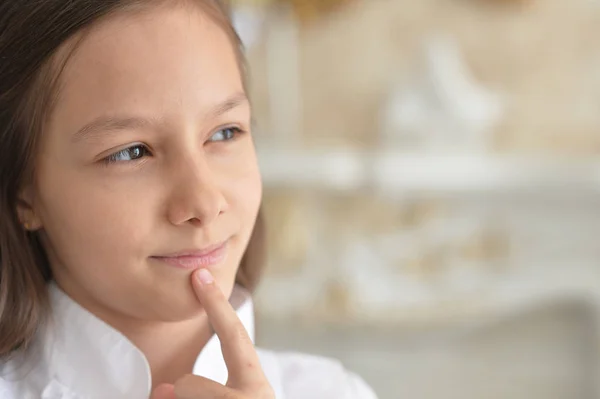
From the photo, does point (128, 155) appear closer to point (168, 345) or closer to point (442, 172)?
point (168, 345)

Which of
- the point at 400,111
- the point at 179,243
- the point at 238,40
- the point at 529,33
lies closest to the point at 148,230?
the point at 179,243

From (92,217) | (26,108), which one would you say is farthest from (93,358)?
(26,108)

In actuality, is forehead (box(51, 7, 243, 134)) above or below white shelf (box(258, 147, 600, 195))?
below

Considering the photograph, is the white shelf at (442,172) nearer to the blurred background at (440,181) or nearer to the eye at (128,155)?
the blurred background at (440,181)

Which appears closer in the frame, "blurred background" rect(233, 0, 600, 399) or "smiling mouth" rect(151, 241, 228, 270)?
"smiling mouth" rect(151, 241, 228, 270)

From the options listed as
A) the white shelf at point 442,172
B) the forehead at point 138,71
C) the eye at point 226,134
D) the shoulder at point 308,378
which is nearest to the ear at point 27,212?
the forehead at point 138,71

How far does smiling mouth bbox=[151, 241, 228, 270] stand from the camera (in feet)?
2.78

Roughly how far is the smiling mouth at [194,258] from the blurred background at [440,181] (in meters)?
1.09

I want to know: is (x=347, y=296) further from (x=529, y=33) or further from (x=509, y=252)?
(x=529, y=33)

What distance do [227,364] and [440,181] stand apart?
1.20 metres

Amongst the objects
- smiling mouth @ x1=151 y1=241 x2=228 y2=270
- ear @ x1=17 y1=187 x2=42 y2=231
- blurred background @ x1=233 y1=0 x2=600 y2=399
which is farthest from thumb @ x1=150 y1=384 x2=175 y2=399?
blurred background @ x1=233 y1=0 x2=600 y2=399

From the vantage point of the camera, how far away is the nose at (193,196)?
A: 82 centimetres

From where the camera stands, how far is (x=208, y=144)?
878 millimetres

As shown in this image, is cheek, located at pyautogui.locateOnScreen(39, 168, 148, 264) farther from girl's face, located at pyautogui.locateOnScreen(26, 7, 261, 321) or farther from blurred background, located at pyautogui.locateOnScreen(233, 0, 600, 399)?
blurred background, located at pyautogui.locateOnScreen(233, 0, 600, 399)
